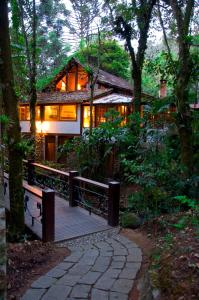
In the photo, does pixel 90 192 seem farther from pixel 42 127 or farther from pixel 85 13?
pixel 42 127

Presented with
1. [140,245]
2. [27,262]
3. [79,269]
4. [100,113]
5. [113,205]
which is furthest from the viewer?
[100,113]

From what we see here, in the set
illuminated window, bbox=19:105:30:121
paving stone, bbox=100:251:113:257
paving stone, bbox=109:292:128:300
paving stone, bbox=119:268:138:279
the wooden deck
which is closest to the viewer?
paving stone, bbox=109:292:128:300

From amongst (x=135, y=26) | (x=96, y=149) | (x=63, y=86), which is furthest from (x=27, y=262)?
(x=63, y=86)

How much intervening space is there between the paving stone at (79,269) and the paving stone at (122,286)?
525 mm

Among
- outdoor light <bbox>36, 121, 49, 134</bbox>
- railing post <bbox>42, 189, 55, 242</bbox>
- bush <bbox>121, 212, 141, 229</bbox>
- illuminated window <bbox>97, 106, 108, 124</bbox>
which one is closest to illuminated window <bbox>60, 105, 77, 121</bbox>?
outdoor light <bbox>36, 121, 49, 134</bbox>

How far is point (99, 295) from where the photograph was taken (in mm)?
3506

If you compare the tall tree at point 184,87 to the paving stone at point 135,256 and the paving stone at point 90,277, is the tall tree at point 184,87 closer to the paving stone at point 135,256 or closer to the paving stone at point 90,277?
the paving stone at point 135,256

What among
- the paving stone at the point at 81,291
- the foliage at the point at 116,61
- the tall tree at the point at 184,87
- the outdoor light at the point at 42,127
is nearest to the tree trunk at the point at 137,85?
the tall tree at the point at 184,87

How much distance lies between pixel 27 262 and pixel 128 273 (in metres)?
1.48

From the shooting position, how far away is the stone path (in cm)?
354

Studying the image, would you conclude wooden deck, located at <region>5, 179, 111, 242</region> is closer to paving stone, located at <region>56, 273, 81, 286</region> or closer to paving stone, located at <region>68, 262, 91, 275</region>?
paving stone, located at <region>68, 262, 91, 275</region>

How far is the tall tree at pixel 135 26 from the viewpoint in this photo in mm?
11414

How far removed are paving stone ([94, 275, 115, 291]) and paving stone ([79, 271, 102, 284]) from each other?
72 mm

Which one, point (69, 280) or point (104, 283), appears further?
point (69, 280)
